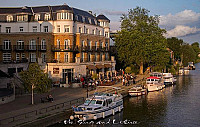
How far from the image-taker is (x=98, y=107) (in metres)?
29.4

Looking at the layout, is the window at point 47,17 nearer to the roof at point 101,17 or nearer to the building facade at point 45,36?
the building facade at point 45,36

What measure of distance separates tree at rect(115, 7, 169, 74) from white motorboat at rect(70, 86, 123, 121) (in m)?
32.2

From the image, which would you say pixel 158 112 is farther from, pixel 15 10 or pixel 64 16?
pixel 15 10

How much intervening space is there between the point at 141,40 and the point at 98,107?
38816 millimetres

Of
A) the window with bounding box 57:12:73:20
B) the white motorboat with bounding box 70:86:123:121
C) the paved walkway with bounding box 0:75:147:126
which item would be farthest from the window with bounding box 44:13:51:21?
the white motorboat with bounding box 70:86:123:121

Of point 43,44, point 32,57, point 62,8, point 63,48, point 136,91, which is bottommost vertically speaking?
point 136,91

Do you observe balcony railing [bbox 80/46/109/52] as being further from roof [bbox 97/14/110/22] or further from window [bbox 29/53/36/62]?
window [bbox 29/53/36/62]

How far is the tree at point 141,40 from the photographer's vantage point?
213 ft

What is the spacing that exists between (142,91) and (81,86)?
37.3ft

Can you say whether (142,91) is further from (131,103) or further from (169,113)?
(169,113)

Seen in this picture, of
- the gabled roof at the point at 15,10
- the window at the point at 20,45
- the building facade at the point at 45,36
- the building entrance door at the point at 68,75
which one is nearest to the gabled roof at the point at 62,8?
the building facade at the point at 45,36

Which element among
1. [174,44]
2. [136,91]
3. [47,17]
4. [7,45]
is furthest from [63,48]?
[174,44]

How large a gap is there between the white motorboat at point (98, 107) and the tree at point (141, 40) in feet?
106

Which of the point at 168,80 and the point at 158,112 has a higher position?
the point at 168,80
